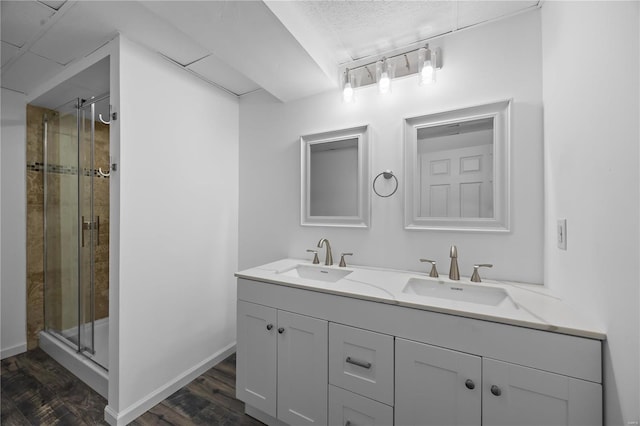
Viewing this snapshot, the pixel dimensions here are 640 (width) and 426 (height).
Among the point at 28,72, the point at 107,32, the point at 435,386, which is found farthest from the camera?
the point at 28,72

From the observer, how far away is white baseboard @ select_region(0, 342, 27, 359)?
204cm

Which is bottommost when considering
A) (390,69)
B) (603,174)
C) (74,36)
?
(603,174)

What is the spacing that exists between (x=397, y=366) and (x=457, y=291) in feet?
1.75

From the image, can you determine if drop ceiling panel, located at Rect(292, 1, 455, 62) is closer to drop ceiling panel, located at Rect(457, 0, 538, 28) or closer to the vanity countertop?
drop ceiling panel, located at Rect(457, 0, 538, 28)

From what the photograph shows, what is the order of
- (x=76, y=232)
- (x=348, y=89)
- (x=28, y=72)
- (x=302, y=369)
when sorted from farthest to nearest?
(x=76, y=232) < (x=28, y=72) < (x=348, y=89) < (x=302, y=369)

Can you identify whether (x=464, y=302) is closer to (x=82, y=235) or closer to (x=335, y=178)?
(x=335, y=178)

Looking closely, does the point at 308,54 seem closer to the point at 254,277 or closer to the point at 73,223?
the point at 254,277

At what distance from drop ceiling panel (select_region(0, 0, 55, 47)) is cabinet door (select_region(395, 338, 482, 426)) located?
7.92 feet

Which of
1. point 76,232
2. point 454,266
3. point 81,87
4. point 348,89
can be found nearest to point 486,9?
point 348,89

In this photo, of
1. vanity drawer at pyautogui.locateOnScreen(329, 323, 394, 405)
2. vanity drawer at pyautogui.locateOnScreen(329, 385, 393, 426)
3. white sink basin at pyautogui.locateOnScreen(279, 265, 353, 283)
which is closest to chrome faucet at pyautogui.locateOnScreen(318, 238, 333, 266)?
white sink basin at pyautogui.locateOnScreen(279, 265, 353, 283)

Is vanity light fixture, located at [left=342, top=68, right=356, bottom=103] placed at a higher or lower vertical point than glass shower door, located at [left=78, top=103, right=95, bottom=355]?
higher

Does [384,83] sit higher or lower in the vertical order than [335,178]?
higher

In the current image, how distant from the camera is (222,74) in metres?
1.94

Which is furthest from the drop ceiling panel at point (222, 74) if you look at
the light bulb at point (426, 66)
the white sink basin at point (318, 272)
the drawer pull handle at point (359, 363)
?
the drawer pull handle at point (359, 363)
